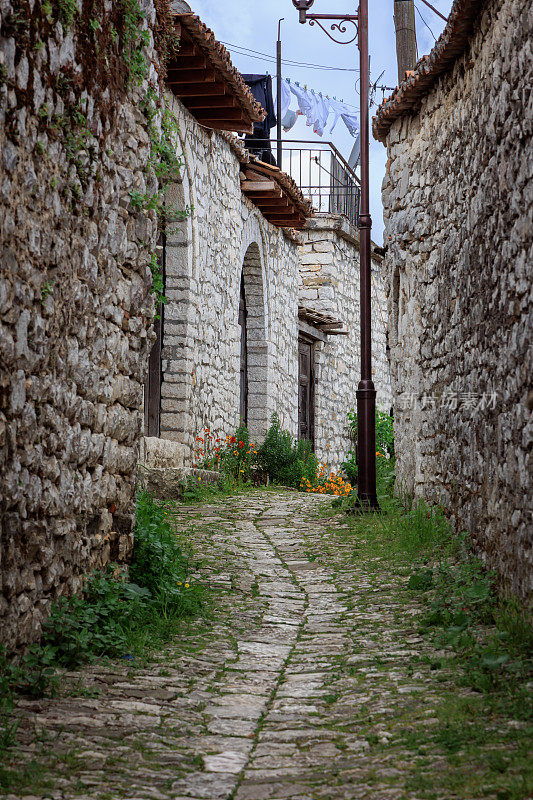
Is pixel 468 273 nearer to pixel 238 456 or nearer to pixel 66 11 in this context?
pixel 66 11

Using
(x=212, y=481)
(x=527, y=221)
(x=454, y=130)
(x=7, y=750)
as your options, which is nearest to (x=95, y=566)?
(x=7, y=750)

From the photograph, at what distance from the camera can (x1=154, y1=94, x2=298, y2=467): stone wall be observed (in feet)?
30.9

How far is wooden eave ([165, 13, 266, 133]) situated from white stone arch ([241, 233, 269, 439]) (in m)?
3.26

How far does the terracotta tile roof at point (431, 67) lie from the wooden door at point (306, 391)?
8.03m

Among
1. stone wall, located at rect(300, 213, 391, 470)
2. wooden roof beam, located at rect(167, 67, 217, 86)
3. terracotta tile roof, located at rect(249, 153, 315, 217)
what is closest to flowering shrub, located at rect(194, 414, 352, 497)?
stone wall, located at rect(300, 213, 391, 470)

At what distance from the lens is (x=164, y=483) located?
8867 millimetres

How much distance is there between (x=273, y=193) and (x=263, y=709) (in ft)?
Answer: 31.4

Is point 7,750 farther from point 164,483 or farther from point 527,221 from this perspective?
point 164,483

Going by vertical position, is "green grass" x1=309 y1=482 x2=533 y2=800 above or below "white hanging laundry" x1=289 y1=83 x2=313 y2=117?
below

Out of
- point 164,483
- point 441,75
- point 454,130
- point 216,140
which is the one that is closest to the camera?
point 454,130

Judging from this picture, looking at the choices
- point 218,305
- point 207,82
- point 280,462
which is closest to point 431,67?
point 207,82

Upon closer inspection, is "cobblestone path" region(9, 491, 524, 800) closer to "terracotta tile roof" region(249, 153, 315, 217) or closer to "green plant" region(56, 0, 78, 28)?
"green plant" region(56, 0, 78, 28)

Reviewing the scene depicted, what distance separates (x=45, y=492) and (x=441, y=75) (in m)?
4.35

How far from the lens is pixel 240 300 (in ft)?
42.4
